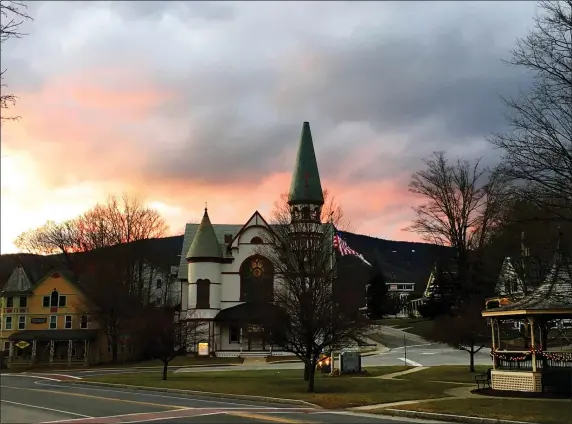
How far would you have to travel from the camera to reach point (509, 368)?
28234mm

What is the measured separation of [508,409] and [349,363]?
1960 cm

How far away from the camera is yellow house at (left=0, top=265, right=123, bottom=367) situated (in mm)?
62969

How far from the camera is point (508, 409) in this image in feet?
69.0

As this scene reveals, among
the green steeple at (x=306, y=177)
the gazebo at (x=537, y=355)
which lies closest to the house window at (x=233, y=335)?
the green steeple at (x=306, y=177)

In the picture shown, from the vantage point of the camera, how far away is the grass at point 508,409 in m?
19.0

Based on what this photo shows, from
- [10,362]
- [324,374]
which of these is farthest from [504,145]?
[10,362]

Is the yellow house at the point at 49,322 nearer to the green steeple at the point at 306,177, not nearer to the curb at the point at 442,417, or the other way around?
the green steeple at the point at 306,177

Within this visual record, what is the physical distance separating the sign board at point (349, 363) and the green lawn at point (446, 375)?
3.48m

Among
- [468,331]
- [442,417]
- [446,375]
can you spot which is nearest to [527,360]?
[446,375]

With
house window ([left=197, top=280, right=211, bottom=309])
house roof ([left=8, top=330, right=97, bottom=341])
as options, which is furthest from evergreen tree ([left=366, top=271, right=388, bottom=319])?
house roof ([left=8, top=330, right=97, bottom=341])

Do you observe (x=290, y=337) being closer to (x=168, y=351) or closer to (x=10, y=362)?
(x=168, y=351)

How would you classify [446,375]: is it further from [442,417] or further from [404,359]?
[442,417]

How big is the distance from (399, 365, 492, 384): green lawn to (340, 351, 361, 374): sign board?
348 centimetres

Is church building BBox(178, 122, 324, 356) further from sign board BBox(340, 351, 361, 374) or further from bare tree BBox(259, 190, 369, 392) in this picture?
bare tree BBox(259, 190, 369, 392)
